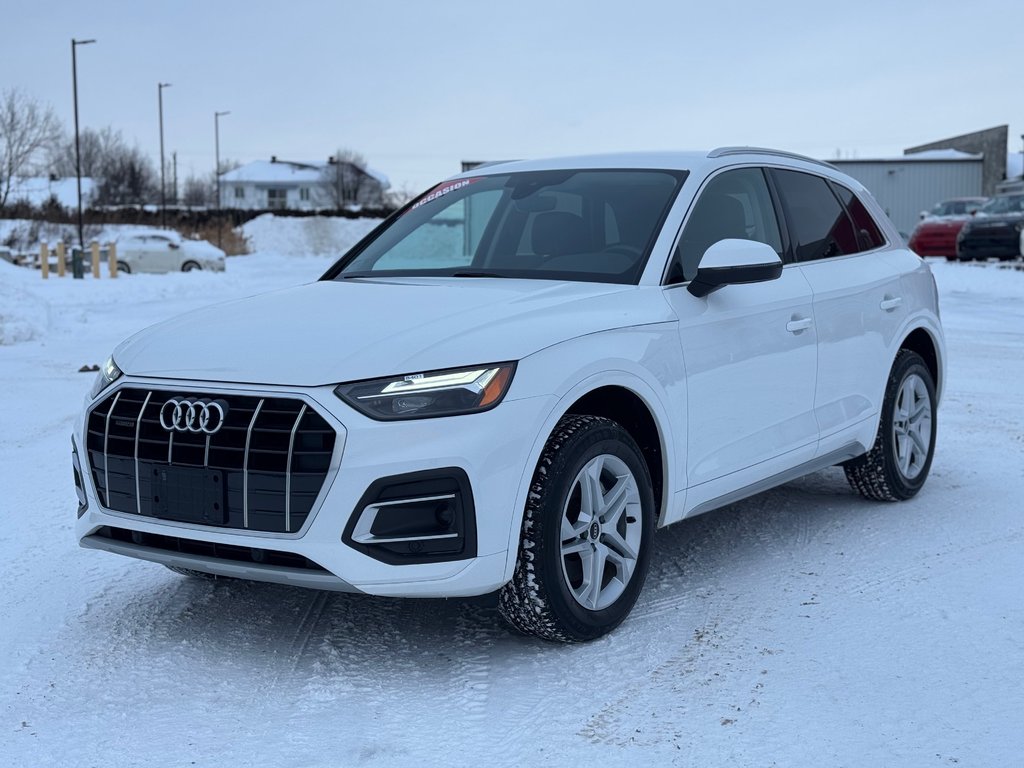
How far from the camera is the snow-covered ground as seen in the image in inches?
131

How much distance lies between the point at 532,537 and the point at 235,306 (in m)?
1.58

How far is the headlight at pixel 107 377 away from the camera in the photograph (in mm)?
4074

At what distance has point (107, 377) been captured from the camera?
4137 mm

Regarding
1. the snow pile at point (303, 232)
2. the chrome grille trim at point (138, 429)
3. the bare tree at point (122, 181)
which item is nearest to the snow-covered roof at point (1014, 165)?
the snow pile at point (303, 232)

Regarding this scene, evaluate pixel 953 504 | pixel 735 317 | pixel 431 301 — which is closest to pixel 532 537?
pixel 431 301

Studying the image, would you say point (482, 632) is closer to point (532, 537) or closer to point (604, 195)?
point (532, 537)

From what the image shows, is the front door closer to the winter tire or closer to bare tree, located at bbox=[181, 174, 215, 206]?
the winter tire

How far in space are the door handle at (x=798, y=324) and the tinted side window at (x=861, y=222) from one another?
1074mm

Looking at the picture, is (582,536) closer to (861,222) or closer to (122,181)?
(861,222)

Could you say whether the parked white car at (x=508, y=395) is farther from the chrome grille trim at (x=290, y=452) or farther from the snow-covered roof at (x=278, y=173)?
the snow-covered roof at (x=278, y=173)

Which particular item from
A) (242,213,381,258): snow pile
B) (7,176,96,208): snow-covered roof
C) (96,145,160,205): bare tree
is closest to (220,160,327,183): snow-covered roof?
(7,176,96,208): snow-covered roof

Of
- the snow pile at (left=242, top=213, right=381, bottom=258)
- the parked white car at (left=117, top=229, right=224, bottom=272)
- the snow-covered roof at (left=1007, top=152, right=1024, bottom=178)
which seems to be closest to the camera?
the parked white car at (left=117, top=229, right=224, bottom=272)

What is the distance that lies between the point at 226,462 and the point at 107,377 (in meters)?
0.75

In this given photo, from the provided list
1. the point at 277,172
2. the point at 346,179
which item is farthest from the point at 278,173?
the point at 346,179
